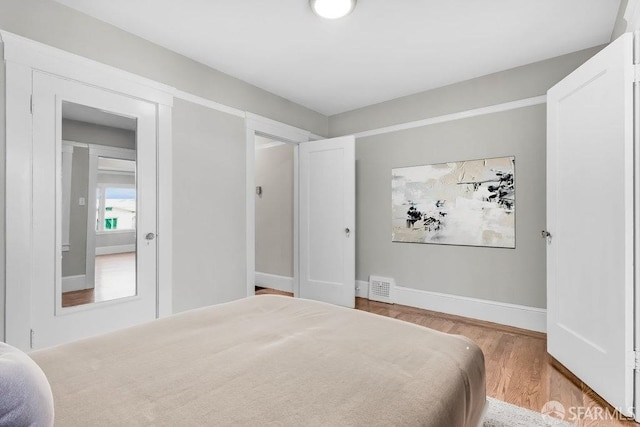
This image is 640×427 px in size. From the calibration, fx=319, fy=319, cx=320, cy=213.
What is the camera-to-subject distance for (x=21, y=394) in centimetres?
53

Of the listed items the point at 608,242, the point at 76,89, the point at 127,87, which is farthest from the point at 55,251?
the point at 608,242

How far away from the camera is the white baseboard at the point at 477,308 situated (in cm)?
307

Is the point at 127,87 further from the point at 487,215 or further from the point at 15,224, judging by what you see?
the point at 487,215

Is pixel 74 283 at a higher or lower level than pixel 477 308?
higher

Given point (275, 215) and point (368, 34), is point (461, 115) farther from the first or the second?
point (275, 215)

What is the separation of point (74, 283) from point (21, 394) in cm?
219

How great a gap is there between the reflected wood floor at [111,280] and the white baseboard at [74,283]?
0.03m

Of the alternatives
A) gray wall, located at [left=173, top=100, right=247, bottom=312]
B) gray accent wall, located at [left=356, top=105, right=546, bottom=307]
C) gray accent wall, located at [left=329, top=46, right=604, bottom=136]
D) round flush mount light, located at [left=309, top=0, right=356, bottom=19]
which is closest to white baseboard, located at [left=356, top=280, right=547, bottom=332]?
gray accent wall, located at [left=356, top=105, right=546, bottom=307]

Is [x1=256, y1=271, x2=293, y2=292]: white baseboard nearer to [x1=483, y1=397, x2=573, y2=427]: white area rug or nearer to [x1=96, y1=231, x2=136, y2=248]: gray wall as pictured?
[x1=96, y1=231, x2=136, y2=248]: gray wall

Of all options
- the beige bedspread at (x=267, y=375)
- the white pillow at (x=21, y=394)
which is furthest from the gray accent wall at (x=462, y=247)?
the white pillow at (x=21, y=394)

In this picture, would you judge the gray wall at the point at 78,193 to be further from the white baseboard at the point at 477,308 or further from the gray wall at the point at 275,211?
the white baseboard at the point at 477,308

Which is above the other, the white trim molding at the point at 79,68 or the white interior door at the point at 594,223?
the white trim molding at the point at 79,68

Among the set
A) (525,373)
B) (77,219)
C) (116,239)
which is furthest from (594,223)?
(77,219)

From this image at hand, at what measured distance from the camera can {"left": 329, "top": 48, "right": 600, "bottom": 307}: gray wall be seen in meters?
3.07
